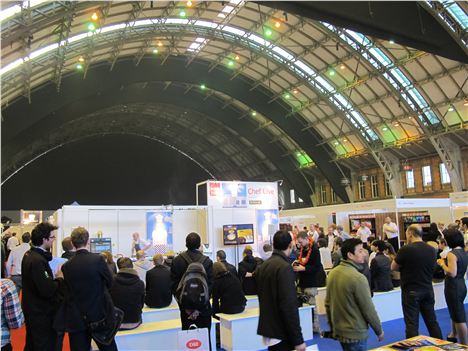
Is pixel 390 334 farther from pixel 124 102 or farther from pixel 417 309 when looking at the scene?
pixel 124 102

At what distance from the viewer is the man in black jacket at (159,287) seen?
5.95m

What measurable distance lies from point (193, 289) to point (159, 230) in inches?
271

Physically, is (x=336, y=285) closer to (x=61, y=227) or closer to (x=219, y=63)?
(x=61, y=227)

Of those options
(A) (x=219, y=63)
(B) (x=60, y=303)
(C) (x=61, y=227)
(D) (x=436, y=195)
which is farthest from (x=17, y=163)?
(B) (x=60, y=303)

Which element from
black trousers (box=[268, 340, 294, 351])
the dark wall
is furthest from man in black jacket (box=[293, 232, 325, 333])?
the dark wall

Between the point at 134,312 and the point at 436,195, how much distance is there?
65.7ft

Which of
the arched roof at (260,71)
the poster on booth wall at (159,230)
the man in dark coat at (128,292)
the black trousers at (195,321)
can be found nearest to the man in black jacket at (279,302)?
the black trousers at (195,321)

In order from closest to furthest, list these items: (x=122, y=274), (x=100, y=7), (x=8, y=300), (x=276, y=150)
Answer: (x=8, y=300) < (x=122, y=274) < (x=100, y=7) < (x=276, y=150)

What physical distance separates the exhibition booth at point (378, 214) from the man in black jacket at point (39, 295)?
35.0 feet

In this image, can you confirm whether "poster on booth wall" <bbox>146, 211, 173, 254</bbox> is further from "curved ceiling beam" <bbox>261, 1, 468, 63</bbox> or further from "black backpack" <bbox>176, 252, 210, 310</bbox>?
"black backpack" <bbox>176, 252, 210, 310</bbox>

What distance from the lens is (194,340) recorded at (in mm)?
3938

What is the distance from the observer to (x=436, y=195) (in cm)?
A: 2112

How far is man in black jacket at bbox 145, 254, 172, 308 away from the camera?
19.5 feet

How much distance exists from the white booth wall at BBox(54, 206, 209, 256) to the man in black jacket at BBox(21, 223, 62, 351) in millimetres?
6453
